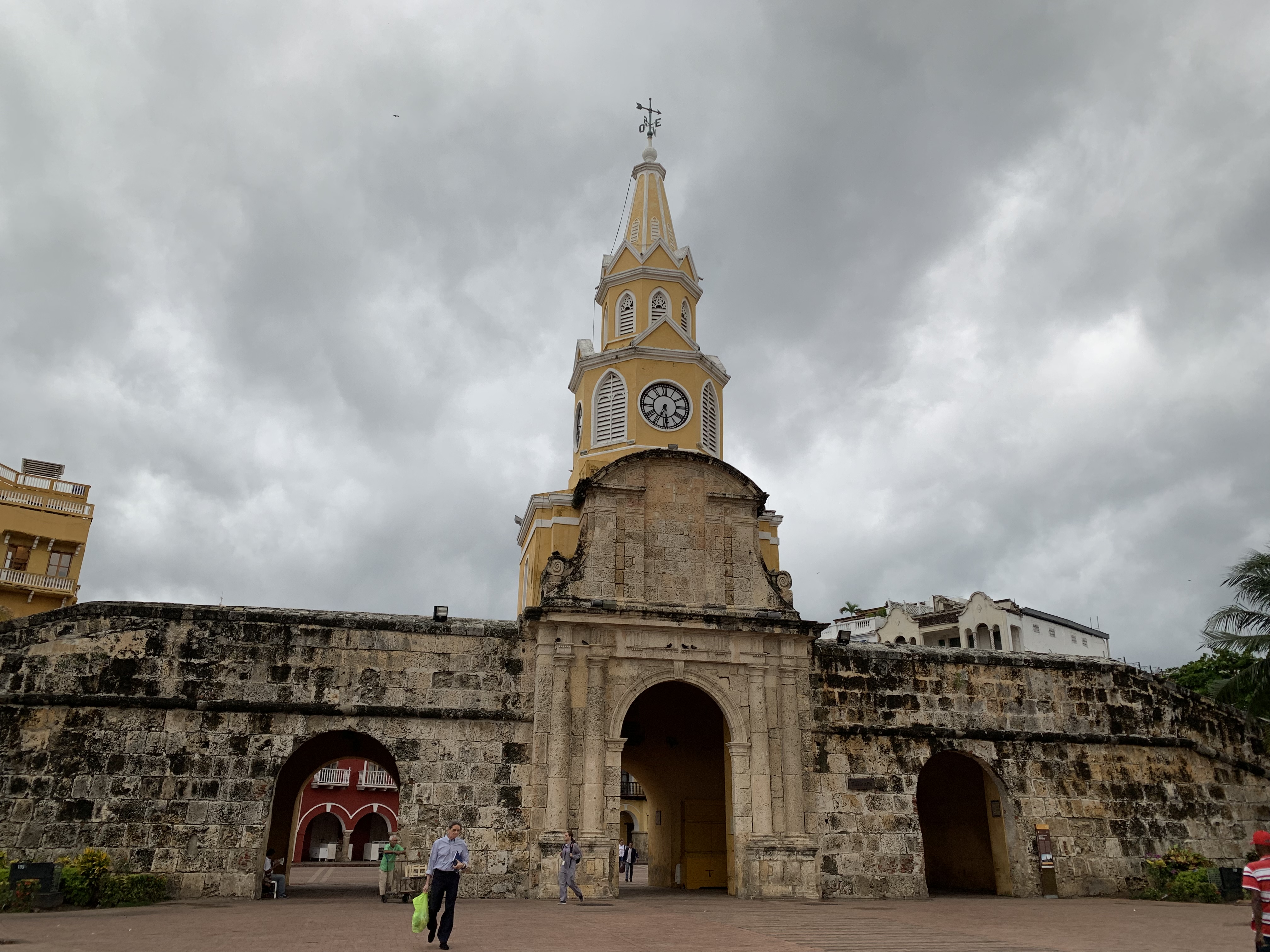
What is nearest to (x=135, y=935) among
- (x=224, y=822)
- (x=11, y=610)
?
(x=224, y=822)

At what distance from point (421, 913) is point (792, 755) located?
31.6ft

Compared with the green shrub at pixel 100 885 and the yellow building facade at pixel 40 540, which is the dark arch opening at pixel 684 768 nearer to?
the green shrub at pixel 100 885

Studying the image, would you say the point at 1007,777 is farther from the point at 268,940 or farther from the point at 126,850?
the point at 126,850

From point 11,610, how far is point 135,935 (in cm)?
2858

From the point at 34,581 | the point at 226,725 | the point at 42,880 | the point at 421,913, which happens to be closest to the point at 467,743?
the point at 226,725

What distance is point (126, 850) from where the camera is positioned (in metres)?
15.8

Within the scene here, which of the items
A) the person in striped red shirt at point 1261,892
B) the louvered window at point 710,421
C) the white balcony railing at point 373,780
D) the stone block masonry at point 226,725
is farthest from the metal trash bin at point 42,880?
the white balcony railing at point 373,780

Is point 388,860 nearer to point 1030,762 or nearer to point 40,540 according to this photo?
point 1030,762

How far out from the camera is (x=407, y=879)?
53.4 feet

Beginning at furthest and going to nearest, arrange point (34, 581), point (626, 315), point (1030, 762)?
1. point (34, 581)
2. point (626, 315)
3. point (1030, 762)

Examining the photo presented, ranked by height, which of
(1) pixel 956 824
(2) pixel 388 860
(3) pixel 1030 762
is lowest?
(2) pixel 388 860

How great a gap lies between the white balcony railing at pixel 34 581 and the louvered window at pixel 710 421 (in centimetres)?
2515

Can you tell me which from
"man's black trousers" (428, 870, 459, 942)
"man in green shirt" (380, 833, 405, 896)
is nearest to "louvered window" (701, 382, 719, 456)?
"man in green shirt" (380, 833, 405, 896)

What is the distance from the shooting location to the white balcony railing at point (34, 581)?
3400 centimetres
